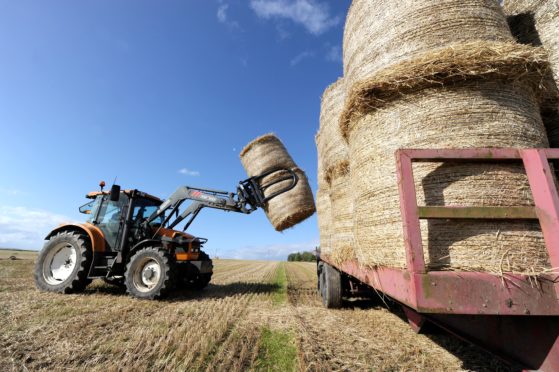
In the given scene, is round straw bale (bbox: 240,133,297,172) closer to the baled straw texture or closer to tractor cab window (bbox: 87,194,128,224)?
tractor cab window (bbox: 87,194,128,224)

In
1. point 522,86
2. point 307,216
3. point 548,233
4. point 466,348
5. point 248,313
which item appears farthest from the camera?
point 307,216

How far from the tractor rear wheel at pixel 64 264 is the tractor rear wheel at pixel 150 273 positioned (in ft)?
3.52

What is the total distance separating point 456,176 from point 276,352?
244 cm

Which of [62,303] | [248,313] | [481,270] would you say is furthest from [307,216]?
[481,270]

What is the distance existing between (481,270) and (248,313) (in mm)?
3913

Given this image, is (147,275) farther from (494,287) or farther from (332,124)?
(494,287)

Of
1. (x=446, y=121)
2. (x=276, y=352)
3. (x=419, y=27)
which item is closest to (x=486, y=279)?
(x=446, y=121)

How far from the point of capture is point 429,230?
6.63 ft

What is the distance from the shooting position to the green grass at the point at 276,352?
2.76m

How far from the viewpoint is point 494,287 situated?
1.70 meters

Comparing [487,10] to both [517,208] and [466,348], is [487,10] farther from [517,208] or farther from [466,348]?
[466,348]

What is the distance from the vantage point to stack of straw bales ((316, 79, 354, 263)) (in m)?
4.25

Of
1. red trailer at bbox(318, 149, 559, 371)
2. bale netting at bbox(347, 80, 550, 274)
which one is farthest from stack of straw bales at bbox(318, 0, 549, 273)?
red trailer at bbox(318, 149, 559, 371)

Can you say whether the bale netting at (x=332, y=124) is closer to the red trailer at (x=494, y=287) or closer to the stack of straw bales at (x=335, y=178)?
the stack of straw bales at (x=335, y=178)
